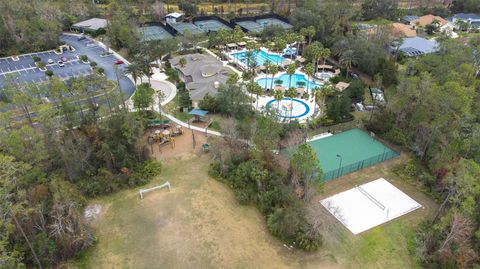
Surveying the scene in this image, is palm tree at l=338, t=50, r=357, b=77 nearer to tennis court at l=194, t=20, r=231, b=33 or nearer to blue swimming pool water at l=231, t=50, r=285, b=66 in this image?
blue swimming pool water at l=231, t=50, r=285, b=66

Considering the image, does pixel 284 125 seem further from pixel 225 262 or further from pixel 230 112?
pixel 225 262

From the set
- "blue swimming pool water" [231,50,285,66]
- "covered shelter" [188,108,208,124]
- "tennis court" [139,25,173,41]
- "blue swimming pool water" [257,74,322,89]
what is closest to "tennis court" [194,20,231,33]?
"tennis court" [139,25,173,41]

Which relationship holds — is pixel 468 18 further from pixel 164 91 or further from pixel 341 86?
pixel 164 91

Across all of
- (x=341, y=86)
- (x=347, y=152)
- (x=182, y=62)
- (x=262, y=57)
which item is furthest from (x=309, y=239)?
(x=262, y=57)

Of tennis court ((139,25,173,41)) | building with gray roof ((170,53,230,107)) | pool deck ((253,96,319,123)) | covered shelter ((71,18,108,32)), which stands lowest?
pool deck ((253,96,319,123))

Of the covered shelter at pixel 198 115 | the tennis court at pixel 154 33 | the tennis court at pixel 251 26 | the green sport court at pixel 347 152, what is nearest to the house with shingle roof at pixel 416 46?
the tennis court at pixel 251 26

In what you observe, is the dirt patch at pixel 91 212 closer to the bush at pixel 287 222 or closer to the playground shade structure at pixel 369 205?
the bush at pixel 287 222
